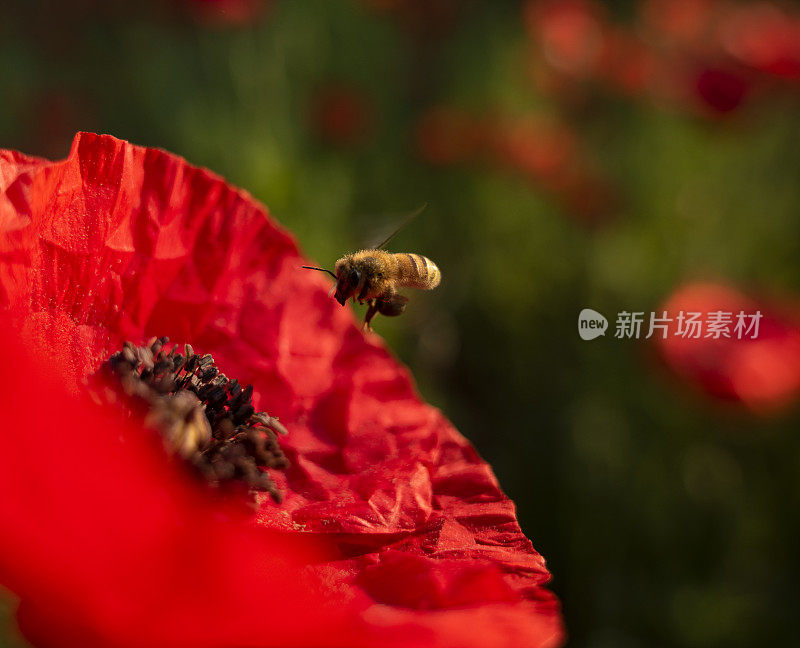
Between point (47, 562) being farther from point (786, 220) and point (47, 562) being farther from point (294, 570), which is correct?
point (786, 220)

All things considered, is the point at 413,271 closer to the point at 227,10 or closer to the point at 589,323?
the point at 589,323

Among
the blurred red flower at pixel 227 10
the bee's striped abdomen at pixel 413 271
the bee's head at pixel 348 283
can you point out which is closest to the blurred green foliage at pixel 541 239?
the blurred red flower at pixel 227 10

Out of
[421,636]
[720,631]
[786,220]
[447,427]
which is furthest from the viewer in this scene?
[786,220]

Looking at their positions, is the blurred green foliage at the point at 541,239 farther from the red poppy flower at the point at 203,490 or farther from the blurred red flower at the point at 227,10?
the red poppy flower at the point at 203,490

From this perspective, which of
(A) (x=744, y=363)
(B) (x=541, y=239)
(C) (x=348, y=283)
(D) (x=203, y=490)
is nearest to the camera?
(D) (x=203, y=490)

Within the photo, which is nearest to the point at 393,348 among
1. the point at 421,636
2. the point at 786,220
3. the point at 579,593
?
the point at 579,593

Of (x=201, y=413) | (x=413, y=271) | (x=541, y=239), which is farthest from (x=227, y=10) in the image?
(x=201, y=413)
